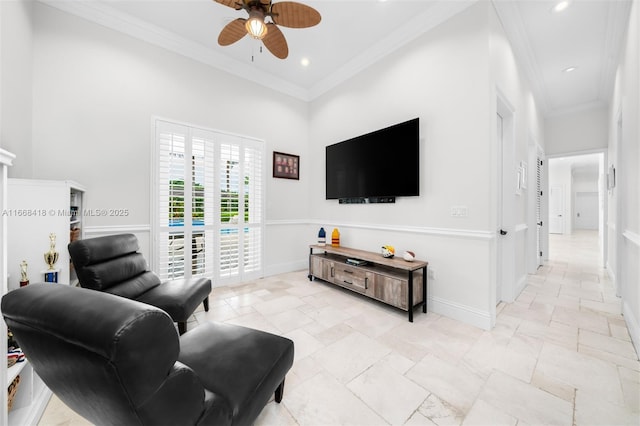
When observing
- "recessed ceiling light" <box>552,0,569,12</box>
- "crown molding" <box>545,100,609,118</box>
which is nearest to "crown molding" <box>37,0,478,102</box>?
"recessed ceiling light" <box>552,0,569,12</box>

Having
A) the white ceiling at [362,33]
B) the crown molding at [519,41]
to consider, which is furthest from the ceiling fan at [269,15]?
the crown molding at [519,41]

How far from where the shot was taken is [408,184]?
2.98 metres

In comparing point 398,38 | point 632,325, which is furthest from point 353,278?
point 398,38

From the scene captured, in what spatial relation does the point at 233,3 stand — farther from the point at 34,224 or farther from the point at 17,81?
the point at 34,224

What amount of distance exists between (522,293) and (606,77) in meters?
3.80

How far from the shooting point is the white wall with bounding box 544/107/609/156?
4.77 meters

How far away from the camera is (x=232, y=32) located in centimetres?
239

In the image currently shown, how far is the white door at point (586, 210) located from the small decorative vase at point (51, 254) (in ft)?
60.0

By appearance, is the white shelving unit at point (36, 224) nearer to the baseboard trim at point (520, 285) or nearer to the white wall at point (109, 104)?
the white wall at point (109, 104)

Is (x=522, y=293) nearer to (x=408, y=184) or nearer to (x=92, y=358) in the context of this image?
(x=408, y=184)

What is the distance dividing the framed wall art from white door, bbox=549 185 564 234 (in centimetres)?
1170

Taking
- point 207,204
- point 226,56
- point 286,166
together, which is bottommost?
point 207,204

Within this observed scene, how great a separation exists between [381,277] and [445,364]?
1.09 meters

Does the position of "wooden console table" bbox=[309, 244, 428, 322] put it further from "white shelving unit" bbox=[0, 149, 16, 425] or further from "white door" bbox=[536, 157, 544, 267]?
"white door" bbox=[536, 157, 544, 267]
